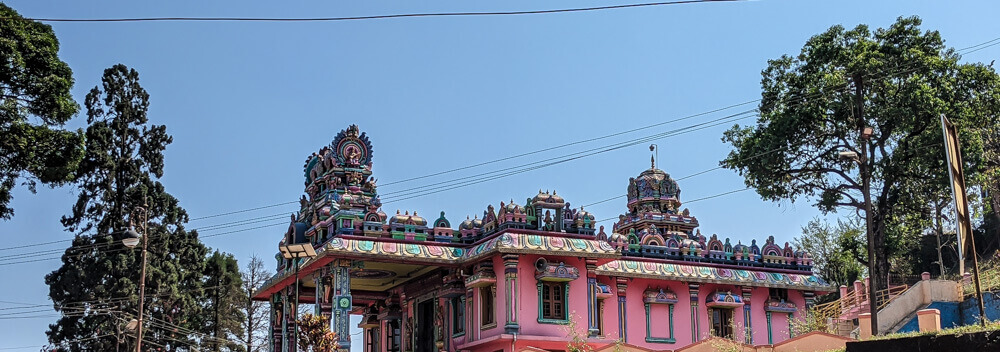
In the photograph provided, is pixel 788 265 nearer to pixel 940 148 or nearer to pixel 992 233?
pixel 940 148

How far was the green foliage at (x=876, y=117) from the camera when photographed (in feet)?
132

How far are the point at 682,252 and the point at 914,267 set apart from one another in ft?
88.7

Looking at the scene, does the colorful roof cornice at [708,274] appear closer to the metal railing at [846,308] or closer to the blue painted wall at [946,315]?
the metal railing at [846,308]

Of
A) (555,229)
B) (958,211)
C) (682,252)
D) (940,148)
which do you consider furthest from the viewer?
(940,148)

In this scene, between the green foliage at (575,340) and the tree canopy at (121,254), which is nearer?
the green foliage at (575,340)

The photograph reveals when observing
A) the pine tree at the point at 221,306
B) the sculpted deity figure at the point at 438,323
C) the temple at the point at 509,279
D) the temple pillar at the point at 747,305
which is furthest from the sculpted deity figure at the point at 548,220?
the pine tree at the point at 221,306

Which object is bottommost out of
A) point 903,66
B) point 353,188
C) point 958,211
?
point 958,211

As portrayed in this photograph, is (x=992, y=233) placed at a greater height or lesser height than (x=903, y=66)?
lesser

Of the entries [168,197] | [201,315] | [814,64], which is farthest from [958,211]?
[201,315]

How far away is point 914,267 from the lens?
5853 centimetres

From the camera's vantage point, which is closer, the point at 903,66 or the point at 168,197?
the point at 903,66

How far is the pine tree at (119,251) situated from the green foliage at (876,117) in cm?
2436

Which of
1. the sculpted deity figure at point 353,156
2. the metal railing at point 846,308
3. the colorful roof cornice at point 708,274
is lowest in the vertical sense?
the metal railing at point 846,308

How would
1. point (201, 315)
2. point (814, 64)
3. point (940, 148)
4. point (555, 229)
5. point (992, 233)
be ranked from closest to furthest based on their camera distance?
point (555, 229) → point (940, 148) → point (814, 64) → point (201, 315) → point (992, 233)
